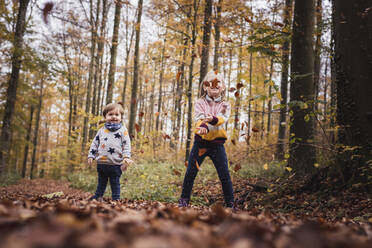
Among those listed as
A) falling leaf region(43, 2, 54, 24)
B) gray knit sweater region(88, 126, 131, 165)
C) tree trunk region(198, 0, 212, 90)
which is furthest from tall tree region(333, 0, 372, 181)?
falling leaf region(43, 2, 54, 24)

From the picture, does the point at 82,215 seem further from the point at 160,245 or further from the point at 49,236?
the point at 160,245

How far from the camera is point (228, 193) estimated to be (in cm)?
352

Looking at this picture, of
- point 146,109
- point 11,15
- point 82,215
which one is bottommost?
point 82,215

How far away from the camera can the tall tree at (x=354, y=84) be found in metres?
3.87

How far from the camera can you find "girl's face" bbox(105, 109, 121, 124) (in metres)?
4.31

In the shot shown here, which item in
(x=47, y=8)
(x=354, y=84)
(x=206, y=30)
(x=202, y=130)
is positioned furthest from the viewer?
(x=47, y=8)

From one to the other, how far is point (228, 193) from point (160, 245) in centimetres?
281

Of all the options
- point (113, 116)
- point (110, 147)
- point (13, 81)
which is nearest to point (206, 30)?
point (113, 116)

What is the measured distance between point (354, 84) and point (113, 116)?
3.97m

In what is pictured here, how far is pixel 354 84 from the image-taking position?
158 inches

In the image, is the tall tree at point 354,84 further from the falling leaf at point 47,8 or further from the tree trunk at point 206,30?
the falling leaf at point 47,8

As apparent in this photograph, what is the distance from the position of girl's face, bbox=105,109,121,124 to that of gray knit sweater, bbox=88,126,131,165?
6.6 inches

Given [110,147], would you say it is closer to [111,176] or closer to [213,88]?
[111,176]

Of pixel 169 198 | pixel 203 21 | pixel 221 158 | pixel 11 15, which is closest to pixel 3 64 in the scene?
pixel 11 15
